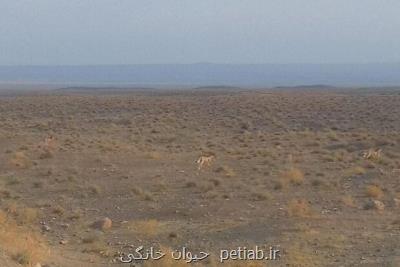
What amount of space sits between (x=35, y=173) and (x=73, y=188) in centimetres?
362

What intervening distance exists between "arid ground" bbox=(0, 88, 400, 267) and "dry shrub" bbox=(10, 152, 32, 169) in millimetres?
119

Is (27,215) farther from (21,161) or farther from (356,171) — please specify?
(356,171)

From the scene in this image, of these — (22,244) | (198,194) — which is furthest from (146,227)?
(198,194)

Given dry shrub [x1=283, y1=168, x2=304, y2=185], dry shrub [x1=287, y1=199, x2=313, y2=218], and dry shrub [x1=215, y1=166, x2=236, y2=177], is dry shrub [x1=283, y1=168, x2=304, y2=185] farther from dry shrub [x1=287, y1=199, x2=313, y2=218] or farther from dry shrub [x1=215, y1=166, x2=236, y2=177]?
dry shrub [x1=287, y1=199, x2=313, y2=218]

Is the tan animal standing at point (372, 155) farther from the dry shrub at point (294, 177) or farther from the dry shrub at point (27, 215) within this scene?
the dry shrub at point (27, 215)

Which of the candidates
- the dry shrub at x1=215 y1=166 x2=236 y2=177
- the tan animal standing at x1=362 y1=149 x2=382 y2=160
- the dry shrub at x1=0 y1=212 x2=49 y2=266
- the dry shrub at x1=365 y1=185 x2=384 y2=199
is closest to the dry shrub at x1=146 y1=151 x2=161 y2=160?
the dry shrub at x1=215 y1=166 x2=236 y2=177

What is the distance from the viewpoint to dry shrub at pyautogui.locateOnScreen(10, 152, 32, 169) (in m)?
26.7

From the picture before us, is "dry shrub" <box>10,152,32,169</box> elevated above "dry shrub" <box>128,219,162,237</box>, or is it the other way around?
"dry shrub" <box>128,219,162,237</box>

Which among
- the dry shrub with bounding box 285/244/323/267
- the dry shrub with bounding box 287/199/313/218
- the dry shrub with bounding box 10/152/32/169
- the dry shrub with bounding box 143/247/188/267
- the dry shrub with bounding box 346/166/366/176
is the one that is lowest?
the dry shrub with bounding box 10/152/32/169

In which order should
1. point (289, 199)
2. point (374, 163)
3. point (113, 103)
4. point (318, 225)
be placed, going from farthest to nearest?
point (113, 103) → point (374, 163) → point (289, 199) → point (318, 225)

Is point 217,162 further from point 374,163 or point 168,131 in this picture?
point 168,131

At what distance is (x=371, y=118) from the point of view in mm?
51469

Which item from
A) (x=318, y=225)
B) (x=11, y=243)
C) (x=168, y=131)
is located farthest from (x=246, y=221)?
(x=168, y=131)

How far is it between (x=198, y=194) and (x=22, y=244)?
335 inches
